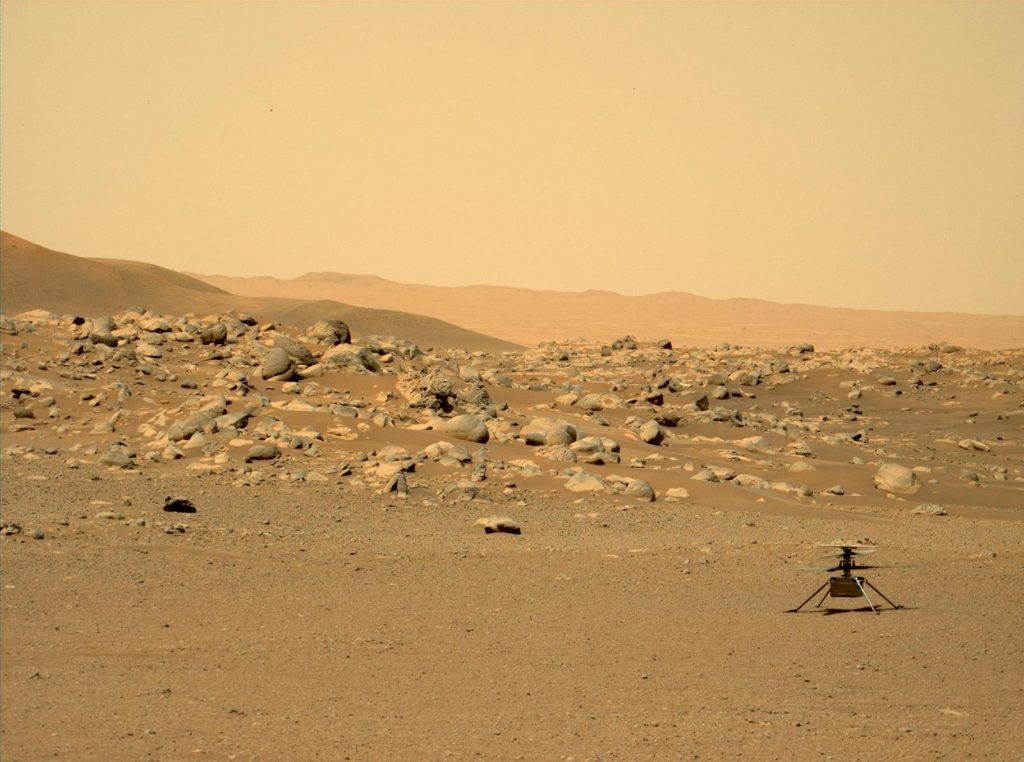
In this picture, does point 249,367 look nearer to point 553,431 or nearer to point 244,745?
point 553,431

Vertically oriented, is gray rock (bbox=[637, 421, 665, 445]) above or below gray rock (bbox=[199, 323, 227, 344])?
below

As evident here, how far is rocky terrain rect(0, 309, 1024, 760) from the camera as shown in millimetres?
6098

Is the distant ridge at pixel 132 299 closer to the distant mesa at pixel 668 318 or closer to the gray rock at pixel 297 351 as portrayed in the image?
the distant mesa at pixel 668 318

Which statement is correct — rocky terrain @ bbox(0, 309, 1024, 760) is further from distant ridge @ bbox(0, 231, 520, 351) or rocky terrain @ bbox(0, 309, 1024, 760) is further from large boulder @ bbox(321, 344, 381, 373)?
distant ridge @ bbox(0, 231, 520, 351)

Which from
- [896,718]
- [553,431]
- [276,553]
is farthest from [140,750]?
[553,431]

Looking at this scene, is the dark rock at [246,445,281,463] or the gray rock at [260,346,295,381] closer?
the dark rock at [246,445,281,463]

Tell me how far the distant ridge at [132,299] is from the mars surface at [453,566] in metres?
13.5

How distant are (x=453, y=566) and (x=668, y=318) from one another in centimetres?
6717

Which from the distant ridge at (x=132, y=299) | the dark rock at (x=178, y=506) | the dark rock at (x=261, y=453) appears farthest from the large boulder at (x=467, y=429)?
the distant ridge at (x=132, y=299)

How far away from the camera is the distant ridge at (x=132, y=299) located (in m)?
34.0

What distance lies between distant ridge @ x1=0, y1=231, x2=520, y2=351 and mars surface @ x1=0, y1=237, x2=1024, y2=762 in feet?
44.2

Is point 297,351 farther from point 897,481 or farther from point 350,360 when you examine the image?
point 897,481

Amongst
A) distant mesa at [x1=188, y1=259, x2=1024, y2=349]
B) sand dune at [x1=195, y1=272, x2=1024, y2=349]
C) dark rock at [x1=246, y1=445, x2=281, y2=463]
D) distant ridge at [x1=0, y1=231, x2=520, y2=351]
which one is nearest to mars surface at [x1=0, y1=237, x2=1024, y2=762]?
dark rock at [x1=246, y1=445, x2=281, y2=463]

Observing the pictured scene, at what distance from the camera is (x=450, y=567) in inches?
378
